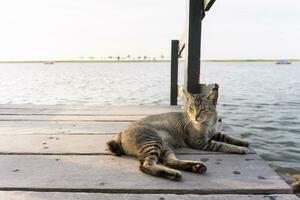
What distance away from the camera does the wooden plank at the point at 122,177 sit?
2.31m

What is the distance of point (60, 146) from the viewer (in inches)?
137

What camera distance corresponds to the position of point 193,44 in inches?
191

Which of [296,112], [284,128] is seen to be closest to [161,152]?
[284,128]

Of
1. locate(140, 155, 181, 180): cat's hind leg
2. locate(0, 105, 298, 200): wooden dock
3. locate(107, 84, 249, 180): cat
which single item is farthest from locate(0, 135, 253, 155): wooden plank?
locate(140, 155, 181, 180): cat's hind leg

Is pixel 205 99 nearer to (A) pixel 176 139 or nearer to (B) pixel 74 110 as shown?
(A) pixel 176 139

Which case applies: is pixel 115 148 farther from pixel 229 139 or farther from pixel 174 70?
pixel 174 70

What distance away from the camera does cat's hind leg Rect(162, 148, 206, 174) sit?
2.60 metres

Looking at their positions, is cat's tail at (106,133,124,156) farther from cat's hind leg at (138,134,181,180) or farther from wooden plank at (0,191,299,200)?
wooden plank at (0,191,299,200)

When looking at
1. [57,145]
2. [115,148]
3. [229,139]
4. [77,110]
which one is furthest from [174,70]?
[115,148]

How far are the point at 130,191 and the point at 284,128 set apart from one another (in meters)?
6.89

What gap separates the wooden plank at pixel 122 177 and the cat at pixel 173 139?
0.08 metres

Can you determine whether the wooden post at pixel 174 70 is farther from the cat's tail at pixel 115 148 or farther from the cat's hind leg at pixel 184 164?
the cat's hind leg at pixel 184 164

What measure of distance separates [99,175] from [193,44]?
9.00 ft

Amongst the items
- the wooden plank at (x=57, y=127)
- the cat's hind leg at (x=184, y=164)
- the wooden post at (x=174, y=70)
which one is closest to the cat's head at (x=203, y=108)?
the cat's hind leg at (x=184, y=164)
